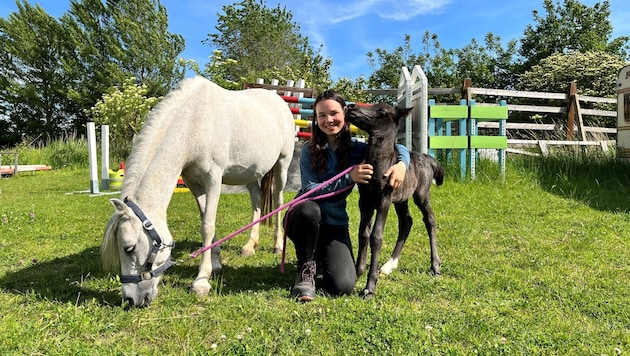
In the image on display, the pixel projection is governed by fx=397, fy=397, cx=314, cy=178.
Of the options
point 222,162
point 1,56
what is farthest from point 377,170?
point 1,56

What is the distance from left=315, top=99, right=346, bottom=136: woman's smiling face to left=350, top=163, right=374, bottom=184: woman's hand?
395 mm

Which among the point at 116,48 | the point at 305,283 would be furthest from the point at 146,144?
the point at 116,48

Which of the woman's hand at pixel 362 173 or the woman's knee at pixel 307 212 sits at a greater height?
the woman's hand at pixel 362 173

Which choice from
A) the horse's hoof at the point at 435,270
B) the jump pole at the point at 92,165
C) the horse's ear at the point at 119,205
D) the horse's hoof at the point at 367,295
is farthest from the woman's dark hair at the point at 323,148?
the jump pole at the point at 92,165

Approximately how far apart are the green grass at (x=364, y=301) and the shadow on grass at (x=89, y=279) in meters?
0.02

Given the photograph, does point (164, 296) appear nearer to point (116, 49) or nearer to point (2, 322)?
point (2, 322)

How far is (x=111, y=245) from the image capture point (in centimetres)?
267

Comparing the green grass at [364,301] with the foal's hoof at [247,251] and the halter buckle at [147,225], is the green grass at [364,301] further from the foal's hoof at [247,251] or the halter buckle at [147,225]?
the halter buckle at [147,225]

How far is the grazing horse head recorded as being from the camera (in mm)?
2617

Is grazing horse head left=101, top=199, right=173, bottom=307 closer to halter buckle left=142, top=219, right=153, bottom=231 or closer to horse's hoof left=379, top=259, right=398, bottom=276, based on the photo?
halter buckle left=142, top=219, right=153, bottom=231

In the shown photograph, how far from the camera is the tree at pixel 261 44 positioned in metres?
28.0

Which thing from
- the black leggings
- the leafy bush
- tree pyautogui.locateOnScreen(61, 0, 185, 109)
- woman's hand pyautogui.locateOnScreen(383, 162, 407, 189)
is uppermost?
tree pyautogui.locateOnScreen(61, 0, 185, 109)

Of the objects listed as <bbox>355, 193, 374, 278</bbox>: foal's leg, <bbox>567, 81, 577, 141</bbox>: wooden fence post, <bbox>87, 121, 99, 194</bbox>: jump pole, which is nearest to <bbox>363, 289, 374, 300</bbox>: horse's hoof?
<bbox>355, 193, 374, 278</bbox>: foal's leg

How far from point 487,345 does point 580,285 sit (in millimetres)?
1543
